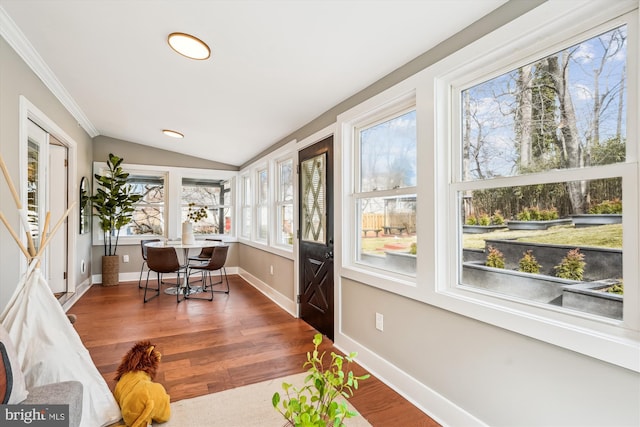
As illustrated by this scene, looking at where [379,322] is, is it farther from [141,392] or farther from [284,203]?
[284,203]

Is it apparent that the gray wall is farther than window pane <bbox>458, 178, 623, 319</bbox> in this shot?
Yes

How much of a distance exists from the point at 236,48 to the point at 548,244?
2.20 m

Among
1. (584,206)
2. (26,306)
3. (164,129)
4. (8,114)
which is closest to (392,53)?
(584,206)

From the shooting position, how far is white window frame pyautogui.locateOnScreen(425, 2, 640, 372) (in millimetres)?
1187

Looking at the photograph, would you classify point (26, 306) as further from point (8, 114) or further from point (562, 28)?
point (562, 28)

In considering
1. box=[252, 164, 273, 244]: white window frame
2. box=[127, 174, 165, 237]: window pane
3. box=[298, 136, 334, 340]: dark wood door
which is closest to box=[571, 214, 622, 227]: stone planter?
box=[298, 136, 334, 340]: dark wood door

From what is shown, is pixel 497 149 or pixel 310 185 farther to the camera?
pixel 310 185

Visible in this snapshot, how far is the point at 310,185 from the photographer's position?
3.52 metres

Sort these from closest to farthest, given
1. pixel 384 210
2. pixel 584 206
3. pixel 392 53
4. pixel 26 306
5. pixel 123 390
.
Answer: pixel 584 206
pixel 26 306
pixel 123 390
pixel 392 53
pixel 384 210

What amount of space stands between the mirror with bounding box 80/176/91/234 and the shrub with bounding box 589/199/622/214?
560 cm

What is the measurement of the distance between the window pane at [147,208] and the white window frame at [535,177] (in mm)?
5458

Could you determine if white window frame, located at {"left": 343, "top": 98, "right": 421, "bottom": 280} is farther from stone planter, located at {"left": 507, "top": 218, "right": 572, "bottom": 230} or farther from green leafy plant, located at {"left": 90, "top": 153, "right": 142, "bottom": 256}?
green leafy plant, located at {"left": 90, "top": 153, "right": 142, "bottom": 256}

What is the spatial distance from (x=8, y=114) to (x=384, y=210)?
2832 mm

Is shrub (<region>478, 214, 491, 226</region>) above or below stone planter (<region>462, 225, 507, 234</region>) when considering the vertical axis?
above
